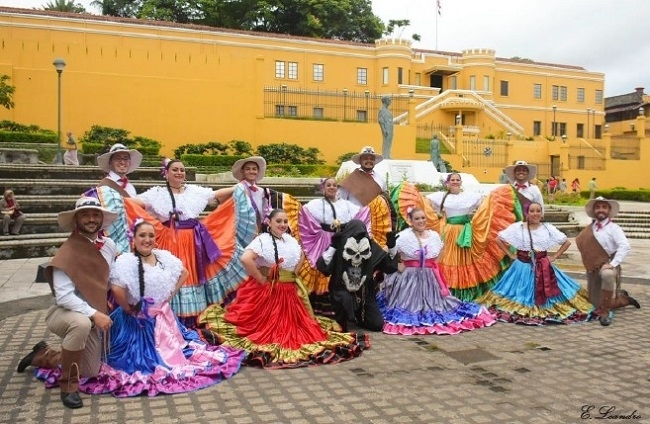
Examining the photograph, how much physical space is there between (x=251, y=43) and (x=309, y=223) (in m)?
30.1

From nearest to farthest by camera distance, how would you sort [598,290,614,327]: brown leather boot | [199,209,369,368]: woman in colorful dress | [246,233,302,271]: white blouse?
[199,209,369,368]: woman in colorful dress
[246,233,302,271]: white blouse
[598,290,614,327]: brown leather boot

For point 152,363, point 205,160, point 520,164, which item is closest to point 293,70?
point 205,160

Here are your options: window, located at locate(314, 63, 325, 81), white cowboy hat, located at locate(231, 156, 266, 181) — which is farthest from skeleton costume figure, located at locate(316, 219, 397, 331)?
window, located at locate(314, 63, 325, 81)

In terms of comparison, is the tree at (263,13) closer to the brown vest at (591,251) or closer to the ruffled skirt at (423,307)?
the brown vest at (591,251)

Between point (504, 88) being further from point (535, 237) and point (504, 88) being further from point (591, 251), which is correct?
point (535, 237)

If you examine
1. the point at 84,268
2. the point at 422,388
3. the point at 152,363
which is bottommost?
the point at 422,388

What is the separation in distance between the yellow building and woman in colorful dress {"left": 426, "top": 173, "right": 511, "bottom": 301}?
55.2 ft

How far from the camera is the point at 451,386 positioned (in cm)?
443

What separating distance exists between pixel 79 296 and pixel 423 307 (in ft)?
11.3

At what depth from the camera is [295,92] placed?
2520 cm

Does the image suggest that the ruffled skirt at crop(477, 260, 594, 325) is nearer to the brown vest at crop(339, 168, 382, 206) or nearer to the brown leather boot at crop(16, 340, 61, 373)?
the brown vest at crop(339, 168, 382, 206)

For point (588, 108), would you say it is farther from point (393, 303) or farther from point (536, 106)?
point (393, 303)

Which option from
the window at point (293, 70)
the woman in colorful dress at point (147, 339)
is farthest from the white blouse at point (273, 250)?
the window at point (293, 70)

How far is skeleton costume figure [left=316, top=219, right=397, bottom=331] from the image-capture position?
19.4 feet
